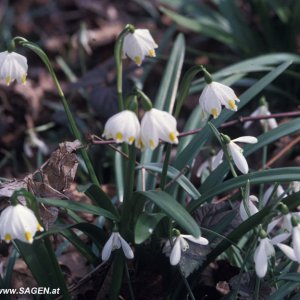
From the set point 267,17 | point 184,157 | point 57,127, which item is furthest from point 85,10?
point 184,157

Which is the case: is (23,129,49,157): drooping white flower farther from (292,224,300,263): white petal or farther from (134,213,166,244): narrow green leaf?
(292,224,300,263): white petal

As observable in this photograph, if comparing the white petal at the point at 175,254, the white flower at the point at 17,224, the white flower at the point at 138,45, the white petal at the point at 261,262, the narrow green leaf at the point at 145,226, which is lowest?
the white petal at the point at 175,254

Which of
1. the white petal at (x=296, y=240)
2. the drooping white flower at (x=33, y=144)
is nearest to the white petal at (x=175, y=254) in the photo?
the white petal at (x=296, y=240)

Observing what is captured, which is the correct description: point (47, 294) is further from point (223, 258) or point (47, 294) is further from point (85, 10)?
point (85, 10)

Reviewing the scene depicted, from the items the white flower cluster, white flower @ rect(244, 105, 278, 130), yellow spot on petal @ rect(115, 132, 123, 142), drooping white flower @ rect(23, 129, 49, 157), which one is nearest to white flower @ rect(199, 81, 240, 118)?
the white flower cluster

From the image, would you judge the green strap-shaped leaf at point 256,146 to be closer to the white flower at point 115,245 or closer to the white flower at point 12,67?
the white flower at point 115,245
